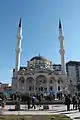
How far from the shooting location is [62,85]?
76.2m

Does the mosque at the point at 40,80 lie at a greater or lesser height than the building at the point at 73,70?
lesser

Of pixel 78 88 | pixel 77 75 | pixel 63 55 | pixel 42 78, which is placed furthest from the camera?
pixel 77 75

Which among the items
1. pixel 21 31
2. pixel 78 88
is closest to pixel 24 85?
pixel 21 31

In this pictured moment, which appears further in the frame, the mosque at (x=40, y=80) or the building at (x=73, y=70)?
the building at (x=73, y=70)

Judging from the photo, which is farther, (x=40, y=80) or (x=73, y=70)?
(x=73, y=70)

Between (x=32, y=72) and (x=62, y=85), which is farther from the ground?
(x=32, y=72)

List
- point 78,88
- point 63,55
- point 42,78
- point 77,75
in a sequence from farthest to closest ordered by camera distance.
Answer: point 77,75
point 78,88
point 42,78
point 63,55

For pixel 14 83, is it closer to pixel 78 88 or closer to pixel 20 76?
pixel 20 76

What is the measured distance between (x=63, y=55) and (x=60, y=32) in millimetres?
9467

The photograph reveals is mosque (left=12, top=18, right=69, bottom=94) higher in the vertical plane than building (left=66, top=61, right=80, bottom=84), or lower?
lower

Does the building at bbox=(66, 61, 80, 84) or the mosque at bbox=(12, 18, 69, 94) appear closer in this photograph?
the mosque at bbox=(12, 18, 69, 94)

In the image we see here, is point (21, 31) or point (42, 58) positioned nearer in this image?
point (21, 31)

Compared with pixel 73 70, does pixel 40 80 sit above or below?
below

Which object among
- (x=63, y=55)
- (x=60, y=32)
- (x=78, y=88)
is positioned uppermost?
(x=60, y=32)
